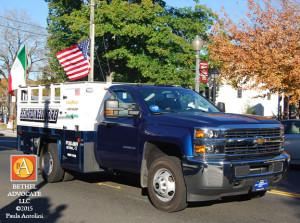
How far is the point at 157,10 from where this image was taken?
87.4ft

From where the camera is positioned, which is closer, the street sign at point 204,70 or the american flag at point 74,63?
the street sign at point 204,70

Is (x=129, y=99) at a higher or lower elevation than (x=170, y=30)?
→ lower

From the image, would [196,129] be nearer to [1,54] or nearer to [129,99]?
[129,99]

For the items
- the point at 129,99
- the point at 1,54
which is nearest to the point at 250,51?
the point at 129,99

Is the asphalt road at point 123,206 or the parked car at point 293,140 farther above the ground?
the parked car at point 293,140

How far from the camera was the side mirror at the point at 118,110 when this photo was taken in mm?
6941

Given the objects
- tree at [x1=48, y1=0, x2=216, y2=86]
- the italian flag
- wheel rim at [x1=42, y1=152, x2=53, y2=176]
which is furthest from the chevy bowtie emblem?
tree at [x1=48, y1=0, x2=216, y2=86]

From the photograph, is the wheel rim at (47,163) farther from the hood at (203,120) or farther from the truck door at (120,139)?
the hood at (203,120)

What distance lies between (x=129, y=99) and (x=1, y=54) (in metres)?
47.3

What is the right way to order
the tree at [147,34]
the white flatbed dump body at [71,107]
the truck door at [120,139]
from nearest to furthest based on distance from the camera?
the truck door at [120,139] < the white flatbed dump body at [71,107] < the tree at [147,34]

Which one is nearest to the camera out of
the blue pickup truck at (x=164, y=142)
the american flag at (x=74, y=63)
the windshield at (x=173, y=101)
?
the blue pickup truck at (x=164, y=142)

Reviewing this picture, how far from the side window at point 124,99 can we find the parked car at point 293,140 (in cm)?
613

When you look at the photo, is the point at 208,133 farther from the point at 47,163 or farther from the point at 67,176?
the point at 47,163

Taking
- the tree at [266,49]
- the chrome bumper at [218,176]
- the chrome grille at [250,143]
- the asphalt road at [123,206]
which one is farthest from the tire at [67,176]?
the tree at [266,49]
